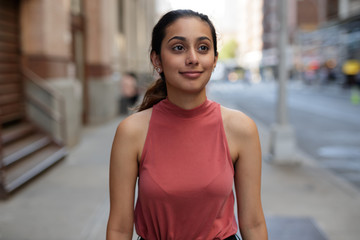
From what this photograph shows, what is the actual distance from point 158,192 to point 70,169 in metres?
6.59

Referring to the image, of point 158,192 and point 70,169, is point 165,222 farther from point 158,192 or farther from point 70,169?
point 70,169

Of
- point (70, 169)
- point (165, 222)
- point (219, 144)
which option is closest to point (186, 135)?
point (219, 144)

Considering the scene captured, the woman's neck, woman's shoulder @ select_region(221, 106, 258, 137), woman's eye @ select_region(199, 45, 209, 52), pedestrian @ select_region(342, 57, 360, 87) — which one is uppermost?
woman's eye @ select_region(199, 45, 209, 52)

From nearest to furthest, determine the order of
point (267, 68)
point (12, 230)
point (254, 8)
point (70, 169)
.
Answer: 1. point (12, 230)
2. point (70, 169)
3. point (267, 68)
4. point (254, 8)

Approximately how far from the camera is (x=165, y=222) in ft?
5.81

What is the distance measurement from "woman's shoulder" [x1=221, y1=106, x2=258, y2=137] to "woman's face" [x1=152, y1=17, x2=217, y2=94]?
A: 192mm

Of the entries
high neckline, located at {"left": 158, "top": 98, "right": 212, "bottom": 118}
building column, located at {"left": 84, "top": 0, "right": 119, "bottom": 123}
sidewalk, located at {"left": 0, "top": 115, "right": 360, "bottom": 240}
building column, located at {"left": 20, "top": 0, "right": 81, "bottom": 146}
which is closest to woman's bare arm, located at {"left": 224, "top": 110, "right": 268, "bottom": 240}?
high neckline, located at {"left": 158, "top": 98, "right": 212, "bottom": 118}

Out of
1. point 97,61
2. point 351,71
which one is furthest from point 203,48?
point 351,71

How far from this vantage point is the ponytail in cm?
206

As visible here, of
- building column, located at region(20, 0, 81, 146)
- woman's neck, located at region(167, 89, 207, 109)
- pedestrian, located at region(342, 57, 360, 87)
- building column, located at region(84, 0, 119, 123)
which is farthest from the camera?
pedestrian, located at region(342, 57, 360, 87)

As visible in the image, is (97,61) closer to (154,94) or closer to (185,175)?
(154,94)

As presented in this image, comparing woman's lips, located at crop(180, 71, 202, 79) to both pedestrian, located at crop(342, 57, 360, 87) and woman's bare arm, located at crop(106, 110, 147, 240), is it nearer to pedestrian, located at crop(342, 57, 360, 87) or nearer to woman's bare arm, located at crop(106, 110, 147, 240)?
woman's bare arm, located at crop(106, 110, 147, 240)

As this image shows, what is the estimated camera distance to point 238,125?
1.81m

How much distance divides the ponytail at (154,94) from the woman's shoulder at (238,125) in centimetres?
38
